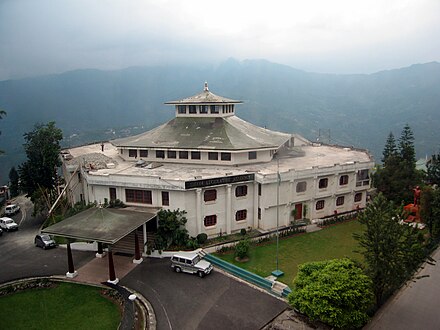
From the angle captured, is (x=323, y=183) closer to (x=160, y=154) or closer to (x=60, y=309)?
(x=160, y=154)

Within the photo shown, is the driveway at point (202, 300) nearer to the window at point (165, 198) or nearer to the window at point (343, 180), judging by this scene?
the window at point (165, 198)

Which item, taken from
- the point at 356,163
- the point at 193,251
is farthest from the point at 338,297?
the point at 356,163

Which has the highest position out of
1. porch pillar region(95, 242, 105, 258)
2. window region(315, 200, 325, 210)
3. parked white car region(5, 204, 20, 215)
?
window region(315, 200, 325, 210)

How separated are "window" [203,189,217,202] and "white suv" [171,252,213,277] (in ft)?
24.3

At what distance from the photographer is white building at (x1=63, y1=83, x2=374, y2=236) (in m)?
36.8

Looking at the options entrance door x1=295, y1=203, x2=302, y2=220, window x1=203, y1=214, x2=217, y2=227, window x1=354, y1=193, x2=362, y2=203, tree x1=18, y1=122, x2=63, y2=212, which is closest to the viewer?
window x1=203, y1=214, x2=217, y2=227

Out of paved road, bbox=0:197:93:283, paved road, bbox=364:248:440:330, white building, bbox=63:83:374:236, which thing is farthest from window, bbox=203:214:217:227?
paved road, bbox=364:248:440:330

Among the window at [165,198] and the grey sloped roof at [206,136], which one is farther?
the grey sloped roof at [206,136]

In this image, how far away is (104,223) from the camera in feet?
99.5

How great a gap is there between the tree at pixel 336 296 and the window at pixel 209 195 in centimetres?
1529

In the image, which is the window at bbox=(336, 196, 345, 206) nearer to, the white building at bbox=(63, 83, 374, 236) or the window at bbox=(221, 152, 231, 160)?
the white building at bbox=(63, 83, 374, 236)

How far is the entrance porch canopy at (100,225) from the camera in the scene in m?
28.4

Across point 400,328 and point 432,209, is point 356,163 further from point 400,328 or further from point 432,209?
point 400,328

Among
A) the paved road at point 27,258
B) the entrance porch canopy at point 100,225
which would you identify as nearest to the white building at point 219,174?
the entrance porch canopy at point 100,225
